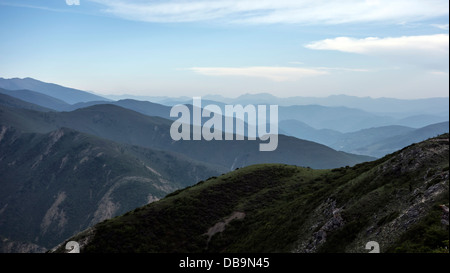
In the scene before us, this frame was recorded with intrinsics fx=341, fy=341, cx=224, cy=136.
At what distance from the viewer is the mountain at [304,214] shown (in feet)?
120

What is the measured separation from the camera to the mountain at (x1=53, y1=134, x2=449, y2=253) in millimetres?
36650

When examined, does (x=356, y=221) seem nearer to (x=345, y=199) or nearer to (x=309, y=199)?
(x=345, y=199)

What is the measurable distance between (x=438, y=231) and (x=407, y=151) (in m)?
26.5

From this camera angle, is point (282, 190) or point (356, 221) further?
point (282, 190)

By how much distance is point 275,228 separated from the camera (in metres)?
61.7

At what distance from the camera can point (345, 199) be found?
51906mm

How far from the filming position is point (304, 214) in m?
58.4
